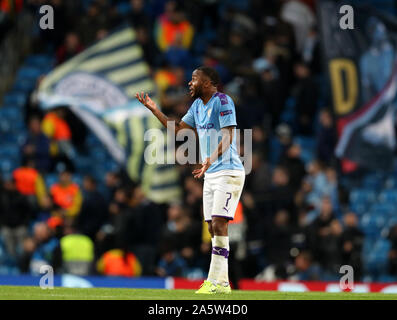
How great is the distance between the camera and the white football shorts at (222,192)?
35.3 feet

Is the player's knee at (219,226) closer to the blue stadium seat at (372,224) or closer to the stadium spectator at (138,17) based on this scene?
the blue stadium seat at (372,224)

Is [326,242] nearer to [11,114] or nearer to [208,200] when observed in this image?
[208,200]

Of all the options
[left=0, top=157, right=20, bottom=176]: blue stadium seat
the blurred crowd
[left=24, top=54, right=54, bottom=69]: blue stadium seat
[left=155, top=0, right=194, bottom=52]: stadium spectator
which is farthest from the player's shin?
[left=24, top=54, right=54, bottom=69]: blue stadium seat

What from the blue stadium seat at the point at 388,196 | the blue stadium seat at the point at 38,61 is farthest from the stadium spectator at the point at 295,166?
the blue stadium seat at the point at 38,61

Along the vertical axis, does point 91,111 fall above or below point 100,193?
above

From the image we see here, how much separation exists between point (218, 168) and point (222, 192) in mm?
271

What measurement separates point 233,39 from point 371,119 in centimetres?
405

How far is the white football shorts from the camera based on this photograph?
10.8 metres

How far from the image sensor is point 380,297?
1124 centimetres

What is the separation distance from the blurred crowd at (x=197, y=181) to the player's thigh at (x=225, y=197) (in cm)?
309

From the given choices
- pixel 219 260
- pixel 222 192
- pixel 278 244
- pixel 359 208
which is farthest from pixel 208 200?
pixel 359 208
